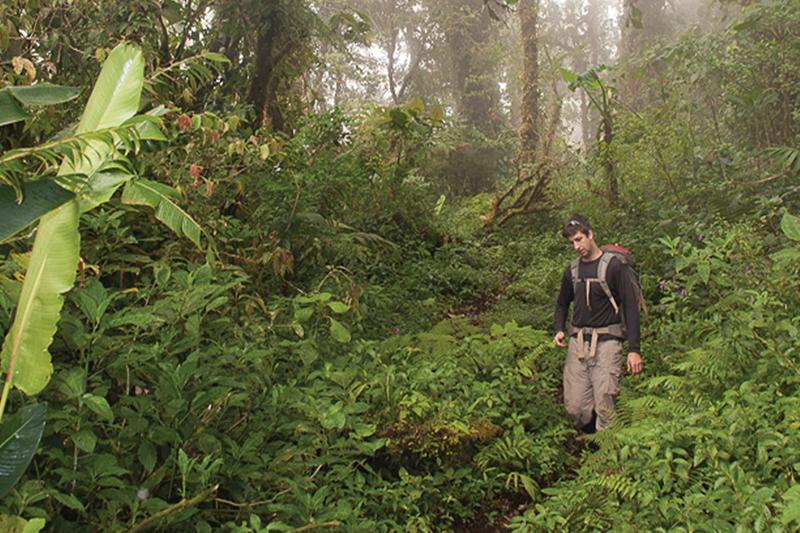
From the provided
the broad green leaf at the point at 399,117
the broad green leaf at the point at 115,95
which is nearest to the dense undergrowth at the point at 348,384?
the broad green leaf at the point at 115,95

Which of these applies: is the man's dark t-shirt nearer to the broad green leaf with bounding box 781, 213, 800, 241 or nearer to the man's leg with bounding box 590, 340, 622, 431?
the man's leg with bounding box 590, 340, 622, 431

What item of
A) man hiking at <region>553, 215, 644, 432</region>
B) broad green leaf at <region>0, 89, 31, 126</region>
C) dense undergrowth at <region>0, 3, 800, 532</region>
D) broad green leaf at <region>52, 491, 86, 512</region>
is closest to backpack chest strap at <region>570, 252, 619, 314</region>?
man hiking at <region>553, 215, 644, 432</region>

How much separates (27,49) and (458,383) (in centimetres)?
534

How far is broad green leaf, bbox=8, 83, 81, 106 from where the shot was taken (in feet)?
7.54


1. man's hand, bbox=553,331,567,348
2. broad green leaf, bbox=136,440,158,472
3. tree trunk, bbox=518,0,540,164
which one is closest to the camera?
broad green leaf, bbox=136,440,158,472

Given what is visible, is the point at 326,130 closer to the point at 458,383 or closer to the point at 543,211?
the point at 458,383

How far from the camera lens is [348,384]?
3865 millimetres

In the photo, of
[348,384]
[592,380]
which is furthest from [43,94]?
[592,380]

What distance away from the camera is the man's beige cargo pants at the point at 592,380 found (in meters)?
5.03

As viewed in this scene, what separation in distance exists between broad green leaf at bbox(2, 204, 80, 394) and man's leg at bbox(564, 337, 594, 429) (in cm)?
425

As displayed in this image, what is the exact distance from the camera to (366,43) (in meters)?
9.23

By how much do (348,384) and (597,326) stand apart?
2373mm

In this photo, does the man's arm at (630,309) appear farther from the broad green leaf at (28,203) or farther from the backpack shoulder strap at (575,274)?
the broad green leaf at (28,203)

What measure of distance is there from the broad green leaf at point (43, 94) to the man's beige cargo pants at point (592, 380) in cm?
425
